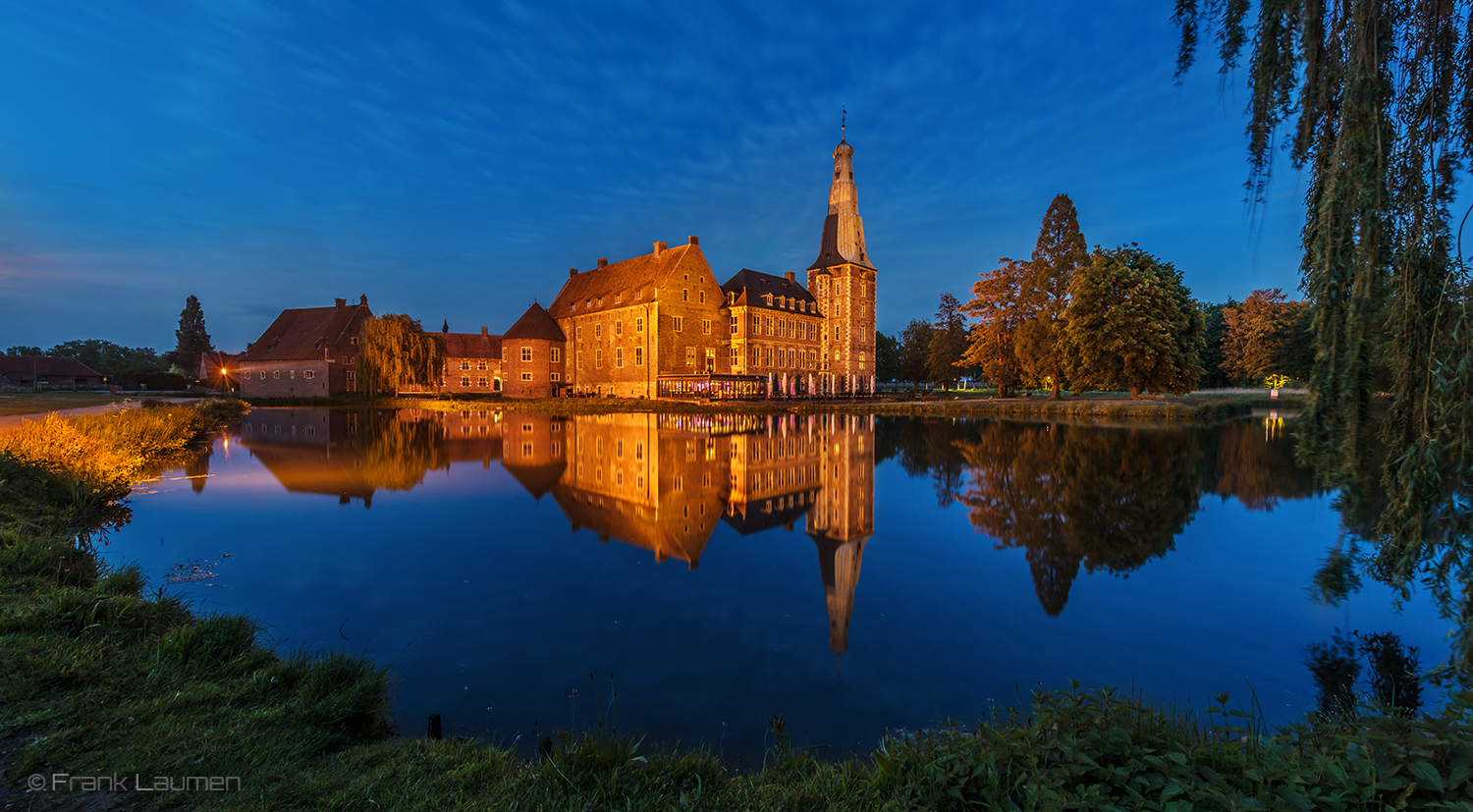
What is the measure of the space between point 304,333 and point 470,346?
15.1 m

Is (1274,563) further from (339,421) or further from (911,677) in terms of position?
(339,421)

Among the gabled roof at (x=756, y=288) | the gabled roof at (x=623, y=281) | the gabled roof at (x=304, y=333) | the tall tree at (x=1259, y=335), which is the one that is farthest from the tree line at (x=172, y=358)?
the tall tree at (x=1259, y=335)

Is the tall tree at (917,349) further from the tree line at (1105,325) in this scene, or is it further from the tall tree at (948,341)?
the tree line at (1105,325)

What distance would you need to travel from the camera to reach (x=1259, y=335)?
168 ft

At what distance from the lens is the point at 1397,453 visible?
2.84 meters

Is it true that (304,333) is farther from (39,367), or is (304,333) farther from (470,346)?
(39,367)

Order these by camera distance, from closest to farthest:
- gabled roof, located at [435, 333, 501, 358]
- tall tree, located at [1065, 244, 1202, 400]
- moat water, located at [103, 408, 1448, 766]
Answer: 1. moat water, located at [103, 408, 1448, 766]
2. tall tree, located at [1065, 244, 1202, 400]
3. gabled roof, located at [435, 333, 501, 358]

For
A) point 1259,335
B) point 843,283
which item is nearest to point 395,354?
point 843,283

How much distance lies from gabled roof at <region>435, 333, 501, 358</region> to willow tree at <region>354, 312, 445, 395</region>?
52.1ft

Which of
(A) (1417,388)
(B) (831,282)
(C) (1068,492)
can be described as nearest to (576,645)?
(A) (1417,388)

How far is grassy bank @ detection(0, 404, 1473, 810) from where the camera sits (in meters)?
2.29

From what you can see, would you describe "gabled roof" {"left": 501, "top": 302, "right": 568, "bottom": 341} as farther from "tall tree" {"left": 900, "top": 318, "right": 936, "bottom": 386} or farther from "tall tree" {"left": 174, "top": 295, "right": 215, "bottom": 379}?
"tall tree" {"left": 174, "top": 295, "right": 215, "bottom": 379}

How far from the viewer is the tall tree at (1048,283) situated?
1487 inches

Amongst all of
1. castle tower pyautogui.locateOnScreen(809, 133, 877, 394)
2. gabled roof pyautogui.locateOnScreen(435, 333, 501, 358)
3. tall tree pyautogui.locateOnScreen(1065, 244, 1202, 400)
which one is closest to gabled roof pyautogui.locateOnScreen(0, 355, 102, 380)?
gabled roof pyautogui.locateOnScreen(435, 333, 501, 358)
